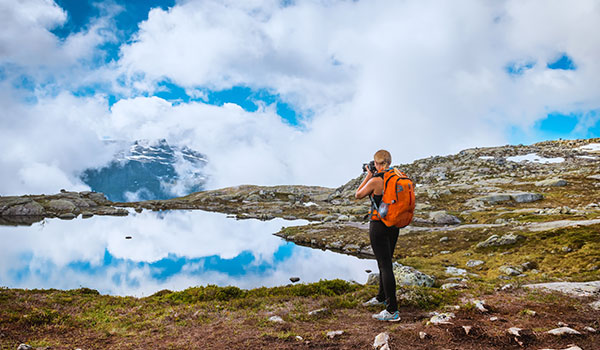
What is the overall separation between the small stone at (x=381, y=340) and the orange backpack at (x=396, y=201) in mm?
3025

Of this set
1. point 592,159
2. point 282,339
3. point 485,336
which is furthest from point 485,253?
point 592,159

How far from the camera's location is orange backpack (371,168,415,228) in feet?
28.6

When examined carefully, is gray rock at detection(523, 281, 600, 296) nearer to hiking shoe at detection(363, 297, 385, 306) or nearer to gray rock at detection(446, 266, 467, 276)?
hiking shoe at detection(363, 297, 385, 306)

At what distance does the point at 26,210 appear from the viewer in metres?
93.8

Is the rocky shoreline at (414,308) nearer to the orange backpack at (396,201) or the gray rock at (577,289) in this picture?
the gray rock at (577,289)

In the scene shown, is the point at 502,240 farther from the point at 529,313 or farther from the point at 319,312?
the point at 319,312

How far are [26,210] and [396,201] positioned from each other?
4927 inches

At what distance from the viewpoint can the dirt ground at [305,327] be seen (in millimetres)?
7691

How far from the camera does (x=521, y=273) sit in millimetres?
24938

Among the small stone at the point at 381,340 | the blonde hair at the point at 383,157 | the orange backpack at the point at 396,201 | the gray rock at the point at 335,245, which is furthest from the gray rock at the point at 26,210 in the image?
the small stone at the point at 381,340

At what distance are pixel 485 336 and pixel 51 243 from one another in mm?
70895

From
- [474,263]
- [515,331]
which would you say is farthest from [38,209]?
[515,331]

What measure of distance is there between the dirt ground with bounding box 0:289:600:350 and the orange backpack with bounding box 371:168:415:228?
322 centimetres

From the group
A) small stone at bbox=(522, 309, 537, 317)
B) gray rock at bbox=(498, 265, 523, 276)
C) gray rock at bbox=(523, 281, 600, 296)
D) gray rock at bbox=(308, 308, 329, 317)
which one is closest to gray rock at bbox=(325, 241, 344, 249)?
gray rock at bbox=(498, 265, 523, 276)
